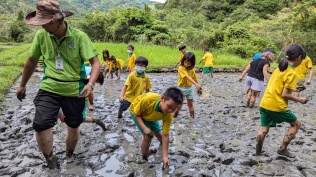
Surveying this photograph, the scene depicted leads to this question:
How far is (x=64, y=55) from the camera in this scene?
3.47m

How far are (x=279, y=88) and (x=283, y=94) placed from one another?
0.12 meters

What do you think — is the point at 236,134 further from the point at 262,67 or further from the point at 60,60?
the point at 60,60

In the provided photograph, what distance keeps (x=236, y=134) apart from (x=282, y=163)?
4.46ft

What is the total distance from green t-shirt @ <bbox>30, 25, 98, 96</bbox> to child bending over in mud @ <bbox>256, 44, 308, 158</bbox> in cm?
259

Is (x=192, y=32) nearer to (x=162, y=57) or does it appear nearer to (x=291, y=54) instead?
(x=162, y=57)

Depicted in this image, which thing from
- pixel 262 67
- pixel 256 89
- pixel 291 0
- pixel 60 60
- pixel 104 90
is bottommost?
pixel 104 90

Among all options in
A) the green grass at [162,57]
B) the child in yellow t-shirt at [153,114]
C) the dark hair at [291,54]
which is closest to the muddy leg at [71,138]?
the child in yellow t-shirt at [153,114]

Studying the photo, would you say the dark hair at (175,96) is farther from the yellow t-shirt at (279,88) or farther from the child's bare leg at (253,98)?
the child's bare leg at (253,98)

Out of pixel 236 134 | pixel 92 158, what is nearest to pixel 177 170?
pixel 92 158

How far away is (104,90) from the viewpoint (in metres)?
9.75

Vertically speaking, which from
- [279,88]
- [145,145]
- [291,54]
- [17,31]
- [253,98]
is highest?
[291,54]

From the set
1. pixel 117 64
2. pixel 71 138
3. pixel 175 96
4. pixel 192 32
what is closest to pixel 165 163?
pixel 175 96

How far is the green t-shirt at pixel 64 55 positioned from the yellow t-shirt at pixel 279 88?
2589 millimetres

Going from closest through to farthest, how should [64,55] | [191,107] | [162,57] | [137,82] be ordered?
1. [64,55]
2. [137,82]
3. [191,107]
4. [162,57]
